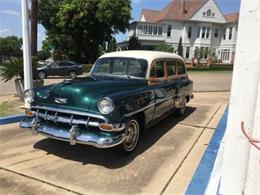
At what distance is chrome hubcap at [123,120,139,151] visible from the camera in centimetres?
496

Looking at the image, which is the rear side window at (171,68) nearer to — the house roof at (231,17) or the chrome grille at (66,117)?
the chrome grille at (66,117)

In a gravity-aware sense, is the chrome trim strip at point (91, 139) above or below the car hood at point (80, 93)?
below

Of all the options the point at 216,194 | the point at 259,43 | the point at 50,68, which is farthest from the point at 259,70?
the point at 50,68

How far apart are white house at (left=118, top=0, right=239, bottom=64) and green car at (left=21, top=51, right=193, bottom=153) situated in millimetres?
39720

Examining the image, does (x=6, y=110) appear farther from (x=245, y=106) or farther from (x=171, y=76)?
(x=245, y=106)

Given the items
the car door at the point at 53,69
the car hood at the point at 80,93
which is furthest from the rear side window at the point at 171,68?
the car door at the point at 53,69

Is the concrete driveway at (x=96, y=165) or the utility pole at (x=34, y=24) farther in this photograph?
the utility pole at (x=34, y=24)

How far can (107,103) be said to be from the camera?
4398 millimetres

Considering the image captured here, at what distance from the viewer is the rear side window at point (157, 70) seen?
242 inches

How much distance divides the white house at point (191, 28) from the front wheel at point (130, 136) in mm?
40879

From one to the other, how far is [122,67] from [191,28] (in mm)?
41766

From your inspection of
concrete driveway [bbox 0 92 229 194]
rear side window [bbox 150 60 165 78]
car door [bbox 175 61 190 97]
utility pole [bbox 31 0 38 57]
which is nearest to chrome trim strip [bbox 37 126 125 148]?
concrete driveway [bbox 0 92 229 194]

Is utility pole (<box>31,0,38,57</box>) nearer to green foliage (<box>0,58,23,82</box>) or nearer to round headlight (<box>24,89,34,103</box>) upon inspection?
green foliage (<box>0,58,23,82</box>)

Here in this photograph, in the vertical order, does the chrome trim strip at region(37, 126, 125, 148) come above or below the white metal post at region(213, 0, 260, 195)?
below
